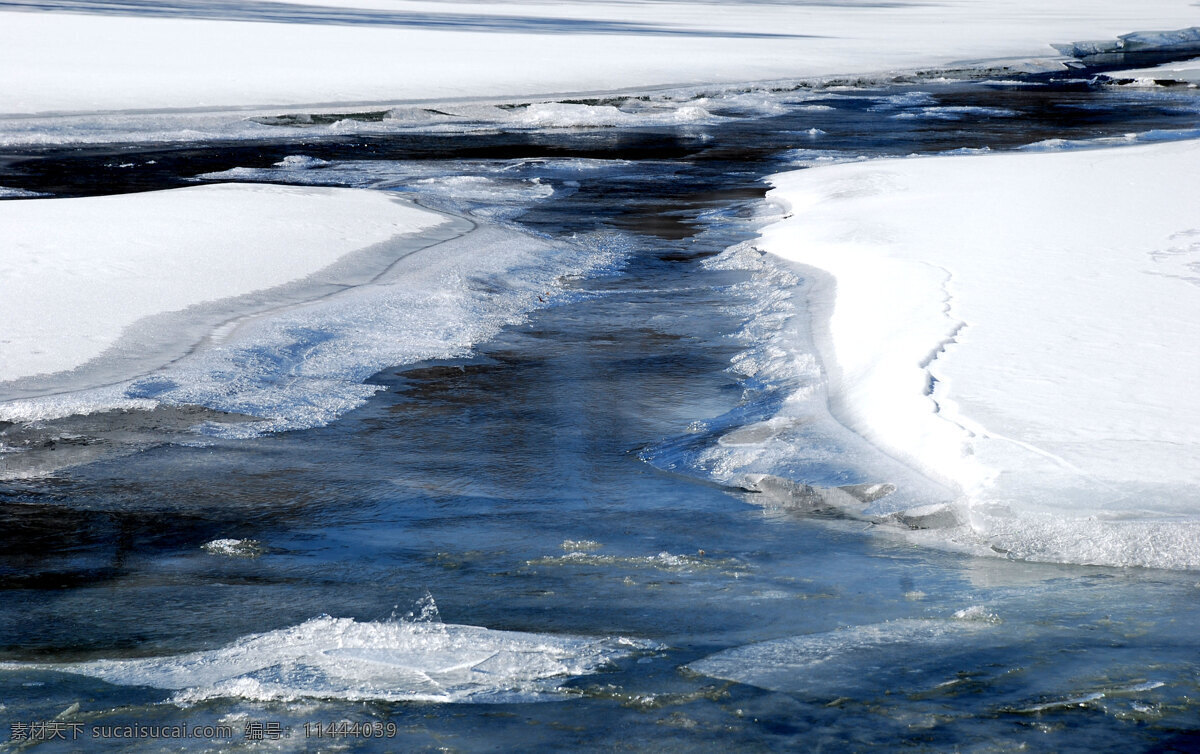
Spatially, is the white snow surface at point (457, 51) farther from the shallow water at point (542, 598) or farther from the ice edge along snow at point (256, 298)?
the shallow water at point (542, 598)

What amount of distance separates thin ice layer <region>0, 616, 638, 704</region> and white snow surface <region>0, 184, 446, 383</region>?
99.0 inches

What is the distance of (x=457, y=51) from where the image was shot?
2377 cm

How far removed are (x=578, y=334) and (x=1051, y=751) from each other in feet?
13.1

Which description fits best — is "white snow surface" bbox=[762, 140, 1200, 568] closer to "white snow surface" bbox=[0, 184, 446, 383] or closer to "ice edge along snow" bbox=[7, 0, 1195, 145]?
"white snow surface" bbox=[0, 184, 446, 383]

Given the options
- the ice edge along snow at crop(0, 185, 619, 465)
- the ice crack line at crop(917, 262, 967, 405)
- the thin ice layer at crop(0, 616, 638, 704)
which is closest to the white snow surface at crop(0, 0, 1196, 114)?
the ice edge along snow at crop(0, 185, 619, 465)

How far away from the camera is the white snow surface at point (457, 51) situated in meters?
18.3

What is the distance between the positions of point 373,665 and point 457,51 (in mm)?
22181

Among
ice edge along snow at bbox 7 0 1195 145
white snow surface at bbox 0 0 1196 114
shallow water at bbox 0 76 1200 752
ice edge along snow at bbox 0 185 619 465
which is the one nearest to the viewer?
shallow water at bbox 0 76 1200 752

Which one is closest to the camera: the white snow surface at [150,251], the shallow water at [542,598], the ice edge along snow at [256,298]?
the shallow water at [542,598]

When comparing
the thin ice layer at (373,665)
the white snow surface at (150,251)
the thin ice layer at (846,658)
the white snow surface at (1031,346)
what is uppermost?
the white snow surface at (150,251)

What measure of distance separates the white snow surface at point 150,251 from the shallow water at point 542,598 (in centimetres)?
108

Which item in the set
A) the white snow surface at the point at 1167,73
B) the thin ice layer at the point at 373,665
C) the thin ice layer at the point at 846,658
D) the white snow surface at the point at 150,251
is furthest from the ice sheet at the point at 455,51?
the thin ice layer at the point at 846,658

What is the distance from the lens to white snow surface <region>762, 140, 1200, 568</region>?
3582mm

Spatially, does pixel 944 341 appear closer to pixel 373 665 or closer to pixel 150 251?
pixel 373 665
